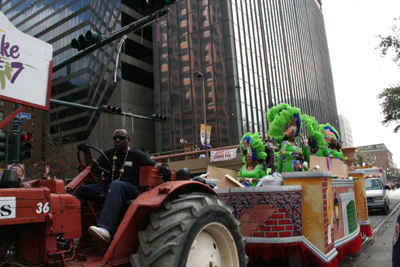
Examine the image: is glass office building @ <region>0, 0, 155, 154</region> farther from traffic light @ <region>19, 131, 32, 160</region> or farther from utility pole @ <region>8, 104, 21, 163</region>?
utility pole @ <region>8, 104, 21, 163</region>

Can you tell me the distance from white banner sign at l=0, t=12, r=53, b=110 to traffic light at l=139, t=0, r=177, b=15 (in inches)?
160

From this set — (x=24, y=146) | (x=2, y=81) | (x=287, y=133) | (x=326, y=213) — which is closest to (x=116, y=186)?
(x=2, y=81)

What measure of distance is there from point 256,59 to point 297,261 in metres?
30.9

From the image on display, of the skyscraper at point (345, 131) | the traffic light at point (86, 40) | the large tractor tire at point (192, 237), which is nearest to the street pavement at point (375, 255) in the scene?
the large tractor tire at point (192, 237)

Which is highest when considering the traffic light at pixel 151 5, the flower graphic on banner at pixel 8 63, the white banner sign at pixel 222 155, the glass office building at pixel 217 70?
the glass office building at pixel 217 70

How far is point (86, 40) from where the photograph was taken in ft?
25.6

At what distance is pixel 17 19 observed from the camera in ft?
186

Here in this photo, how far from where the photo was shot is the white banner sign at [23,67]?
2.77 m

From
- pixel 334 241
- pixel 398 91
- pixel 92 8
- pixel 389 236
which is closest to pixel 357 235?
pixel 334 241

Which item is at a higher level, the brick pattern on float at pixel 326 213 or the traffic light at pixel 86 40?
the traffic light at pixel 86 40

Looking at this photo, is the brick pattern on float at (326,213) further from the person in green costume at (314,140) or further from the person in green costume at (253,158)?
the person in green costume at (253,158)

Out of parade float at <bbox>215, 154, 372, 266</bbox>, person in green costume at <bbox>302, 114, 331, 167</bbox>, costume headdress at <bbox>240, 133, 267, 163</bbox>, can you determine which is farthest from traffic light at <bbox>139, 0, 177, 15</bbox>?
parade float at <bbox>215, 154, 372, 266</bbox>

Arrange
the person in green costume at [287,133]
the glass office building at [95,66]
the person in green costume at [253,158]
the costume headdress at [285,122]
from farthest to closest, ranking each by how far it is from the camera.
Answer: the glass office building at [95,66] < the person in green costume at [253,158] < the costume headdress at [285,122] < the person in green costume at [287,133]

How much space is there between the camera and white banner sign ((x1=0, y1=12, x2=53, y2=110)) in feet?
9.09
